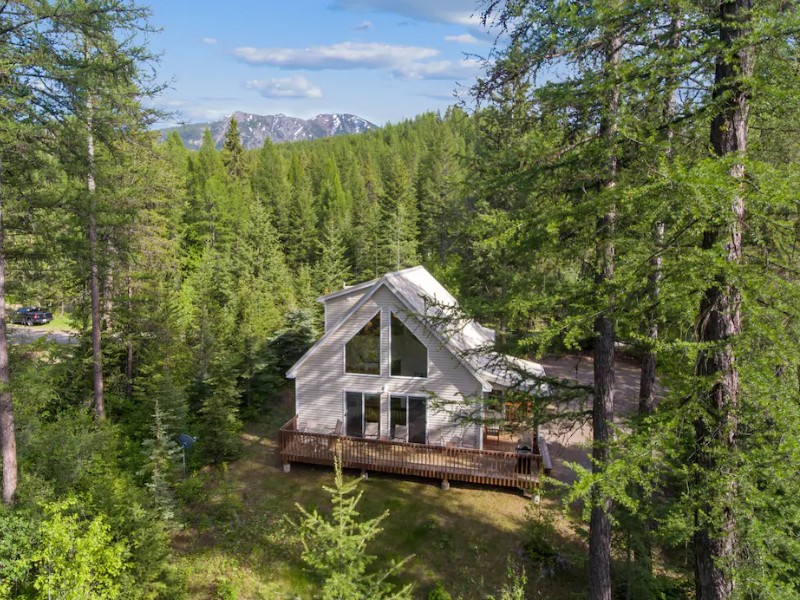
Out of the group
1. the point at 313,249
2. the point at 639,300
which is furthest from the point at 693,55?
the point at 313,249

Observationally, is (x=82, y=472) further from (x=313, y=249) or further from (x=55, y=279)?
(x=313, y=249)

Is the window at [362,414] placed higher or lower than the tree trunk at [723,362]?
lower

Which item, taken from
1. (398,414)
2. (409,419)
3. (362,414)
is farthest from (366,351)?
(409,419)

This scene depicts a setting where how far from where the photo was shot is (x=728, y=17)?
466 centimetres

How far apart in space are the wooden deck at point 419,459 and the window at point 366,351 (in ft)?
7.50

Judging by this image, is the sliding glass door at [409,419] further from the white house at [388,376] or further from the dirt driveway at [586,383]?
the dirt driveway at [586,383]

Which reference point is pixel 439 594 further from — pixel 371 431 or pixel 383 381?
pixel 383 381

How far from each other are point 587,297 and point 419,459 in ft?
32.9

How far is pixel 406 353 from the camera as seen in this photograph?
633 inches

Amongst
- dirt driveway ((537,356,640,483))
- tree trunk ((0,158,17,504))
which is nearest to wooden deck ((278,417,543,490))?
dirt driveway ((537,356,640,483))

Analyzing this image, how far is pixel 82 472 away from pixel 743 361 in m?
14.1

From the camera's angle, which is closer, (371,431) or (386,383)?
(386,383)

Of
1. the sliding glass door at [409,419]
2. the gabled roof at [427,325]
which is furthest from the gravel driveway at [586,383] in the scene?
the sliding glass door at [409,419]

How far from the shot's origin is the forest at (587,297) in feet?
15.1
